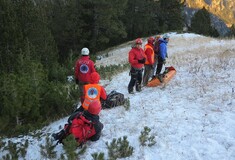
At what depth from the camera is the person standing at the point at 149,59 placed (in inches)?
502

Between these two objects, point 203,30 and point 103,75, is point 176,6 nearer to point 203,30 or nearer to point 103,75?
point 203,30

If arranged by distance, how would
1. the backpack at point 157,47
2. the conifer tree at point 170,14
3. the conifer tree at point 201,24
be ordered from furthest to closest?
the conifer tree at point 201,24, the conifer tree at point 170,14, the backpack at point 157,47

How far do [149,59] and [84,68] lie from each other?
312 cm

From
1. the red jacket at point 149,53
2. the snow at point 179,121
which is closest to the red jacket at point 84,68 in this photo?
the snow at point 179,121

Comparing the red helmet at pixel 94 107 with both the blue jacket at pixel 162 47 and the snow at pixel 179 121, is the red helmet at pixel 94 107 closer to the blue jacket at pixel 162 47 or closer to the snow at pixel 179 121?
the snow at pixel 179 121

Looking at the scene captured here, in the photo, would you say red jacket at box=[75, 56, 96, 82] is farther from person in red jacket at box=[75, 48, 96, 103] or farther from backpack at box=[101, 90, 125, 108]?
backpack at box=[101, 90, 125, 108]

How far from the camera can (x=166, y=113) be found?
10.1m

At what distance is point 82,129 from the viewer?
8438 mm

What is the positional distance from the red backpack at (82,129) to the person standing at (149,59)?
16.5ft

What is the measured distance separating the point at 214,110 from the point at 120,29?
106 ft

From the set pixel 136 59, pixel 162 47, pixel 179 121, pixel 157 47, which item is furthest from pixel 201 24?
pixel 179 121

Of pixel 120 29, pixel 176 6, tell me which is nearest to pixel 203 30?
pixel 176 6

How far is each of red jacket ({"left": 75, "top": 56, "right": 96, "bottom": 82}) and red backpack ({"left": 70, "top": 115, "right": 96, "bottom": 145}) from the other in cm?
251

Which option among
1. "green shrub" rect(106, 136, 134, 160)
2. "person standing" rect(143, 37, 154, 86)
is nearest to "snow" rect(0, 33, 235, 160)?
"green shrub" rect(106, 136, 134, 160)
